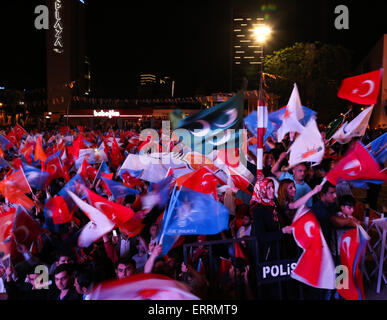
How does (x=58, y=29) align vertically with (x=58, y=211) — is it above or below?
above

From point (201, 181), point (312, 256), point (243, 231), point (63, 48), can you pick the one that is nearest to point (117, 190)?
point (201, 181)

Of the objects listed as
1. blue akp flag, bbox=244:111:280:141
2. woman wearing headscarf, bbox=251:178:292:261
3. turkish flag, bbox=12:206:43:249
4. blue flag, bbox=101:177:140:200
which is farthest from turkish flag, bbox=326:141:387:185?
blue akp flag, bbox=244:111:280:141

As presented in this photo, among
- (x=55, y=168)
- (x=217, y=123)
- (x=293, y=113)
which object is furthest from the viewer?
(x=55, y=168)

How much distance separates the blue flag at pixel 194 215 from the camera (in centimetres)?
466

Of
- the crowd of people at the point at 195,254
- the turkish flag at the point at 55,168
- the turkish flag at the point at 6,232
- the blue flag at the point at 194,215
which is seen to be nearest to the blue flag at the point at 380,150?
the crowd of people at the point at 195,254

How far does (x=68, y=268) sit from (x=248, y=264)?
6.25 ft

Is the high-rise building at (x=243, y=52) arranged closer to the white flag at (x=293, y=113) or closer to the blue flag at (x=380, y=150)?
the white flag at (x=293, y=113)

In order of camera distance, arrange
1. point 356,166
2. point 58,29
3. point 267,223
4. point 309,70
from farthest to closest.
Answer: point 58,29 → point 309,70 → point 356,166 → point 267,223

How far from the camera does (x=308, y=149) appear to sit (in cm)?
668

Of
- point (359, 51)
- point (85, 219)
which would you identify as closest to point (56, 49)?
point (359, 51)

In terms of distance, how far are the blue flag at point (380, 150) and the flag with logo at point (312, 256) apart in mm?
2445

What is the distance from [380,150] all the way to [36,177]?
5651 mm

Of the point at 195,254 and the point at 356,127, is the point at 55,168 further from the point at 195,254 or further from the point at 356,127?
the point at 356,127

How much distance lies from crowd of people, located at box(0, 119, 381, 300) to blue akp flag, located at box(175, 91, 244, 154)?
875mm
